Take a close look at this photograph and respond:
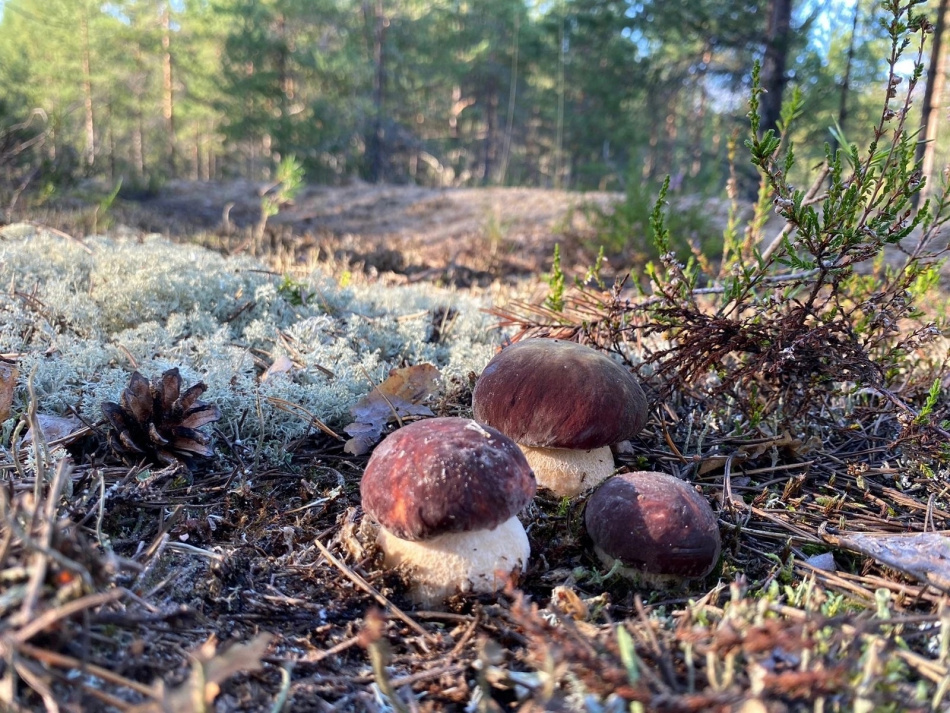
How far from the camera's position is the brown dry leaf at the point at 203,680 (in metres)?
0.87

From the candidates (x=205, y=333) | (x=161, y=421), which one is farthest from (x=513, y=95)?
(x=161, y=421)

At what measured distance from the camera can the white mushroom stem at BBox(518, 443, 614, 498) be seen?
196 centimetres

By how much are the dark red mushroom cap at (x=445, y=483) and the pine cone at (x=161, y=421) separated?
33.5 inches

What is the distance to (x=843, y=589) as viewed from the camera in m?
1.56

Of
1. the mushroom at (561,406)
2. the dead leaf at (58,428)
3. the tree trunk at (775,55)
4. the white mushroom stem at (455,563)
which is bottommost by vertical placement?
the white mushroom stem at (455,563)

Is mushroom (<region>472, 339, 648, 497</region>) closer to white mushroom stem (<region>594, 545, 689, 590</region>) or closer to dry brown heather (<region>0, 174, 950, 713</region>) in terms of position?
dry brown heather (<region>0, 174, 950, 713</region>)

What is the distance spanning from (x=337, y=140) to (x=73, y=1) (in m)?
10.8

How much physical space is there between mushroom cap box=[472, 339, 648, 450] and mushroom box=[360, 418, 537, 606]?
29cm

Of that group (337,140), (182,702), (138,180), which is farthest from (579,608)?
(337,140)

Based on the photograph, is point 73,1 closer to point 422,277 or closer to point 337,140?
point 337,140

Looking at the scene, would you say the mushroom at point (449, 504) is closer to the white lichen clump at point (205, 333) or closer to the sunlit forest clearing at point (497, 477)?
the sunlit forest clearing at point (497, 477)

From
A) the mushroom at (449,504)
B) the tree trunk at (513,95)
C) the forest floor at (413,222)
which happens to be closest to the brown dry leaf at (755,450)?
the mushroom at (449,504)

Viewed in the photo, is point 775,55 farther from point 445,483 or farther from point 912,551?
point 445,483

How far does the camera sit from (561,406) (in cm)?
181
